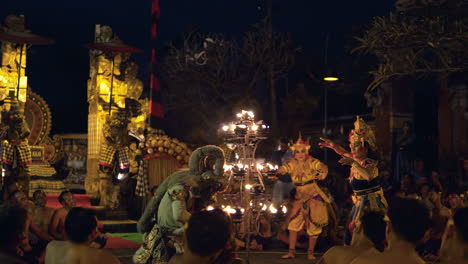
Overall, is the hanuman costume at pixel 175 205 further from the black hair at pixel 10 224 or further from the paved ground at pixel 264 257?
the paved ground at pixel 264 257

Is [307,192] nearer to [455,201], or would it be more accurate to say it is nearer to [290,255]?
[290,255]

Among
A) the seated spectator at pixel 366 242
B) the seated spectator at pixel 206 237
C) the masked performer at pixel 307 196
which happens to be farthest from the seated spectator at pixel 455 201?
the seated spectator at pixel 206 237

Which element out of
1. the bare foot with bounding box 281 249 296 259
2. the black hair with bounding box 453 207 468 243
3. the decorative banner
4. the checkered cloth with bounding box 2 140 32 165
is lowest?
the bare foot with bounding box 281 249 296 259

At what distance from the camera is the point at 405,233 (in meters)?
3.34

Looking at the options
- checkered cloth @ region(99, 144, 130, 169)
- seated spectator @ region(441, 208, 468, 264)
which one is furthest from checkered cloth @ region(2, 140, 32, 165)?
seated spectator @ region(441, 208, 468, 264)

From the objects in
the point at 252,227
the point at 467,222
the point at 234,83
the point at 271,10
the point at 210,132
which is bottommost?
the point at 252,227

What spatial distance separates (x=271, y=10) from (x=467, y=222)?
20.6 meters

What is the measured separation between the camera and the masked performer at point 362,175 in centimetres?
893

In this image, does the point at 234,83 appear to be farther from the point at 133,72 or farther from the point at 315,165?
the point at 315,165

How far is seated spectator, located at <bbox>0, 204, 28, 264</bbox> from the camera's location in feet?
11.9

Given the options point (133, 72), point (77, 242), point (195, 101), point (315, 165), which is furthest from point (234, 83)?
point (77, 242)

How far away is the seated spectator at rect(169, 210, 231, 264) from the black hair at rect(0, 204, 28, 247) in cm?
111

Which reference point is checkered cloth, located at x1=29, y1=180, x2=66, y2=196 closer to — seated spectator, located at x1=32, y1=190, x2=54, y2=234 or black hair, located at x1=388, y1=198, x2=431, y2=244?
seated spectator, located at x1=32, y1=190, x2=54, y2=234

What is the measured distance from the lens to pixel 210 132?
25812 mm
